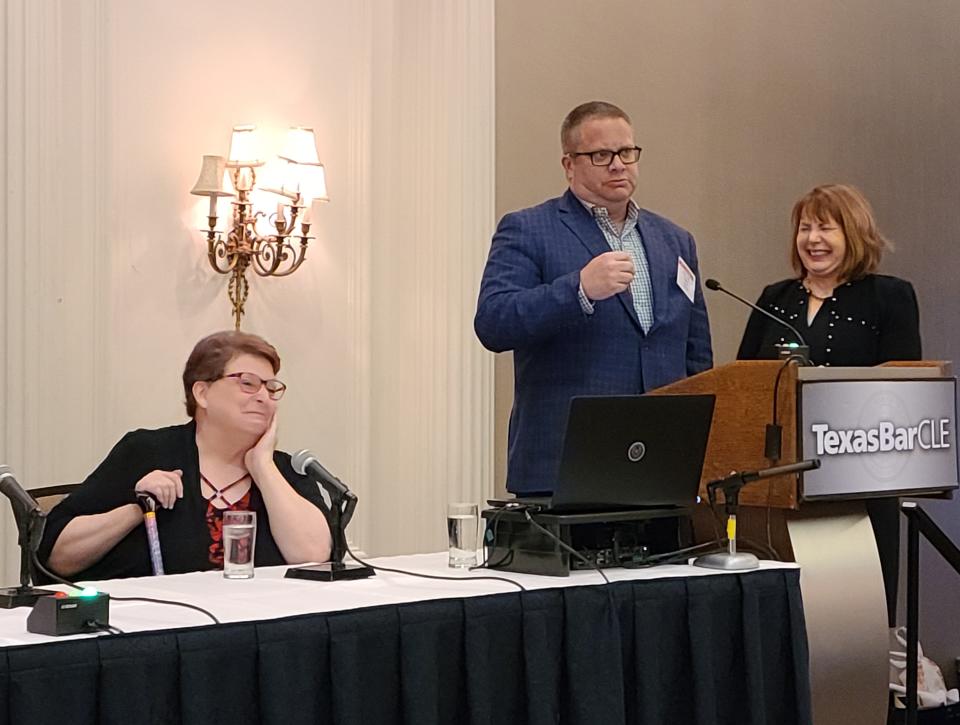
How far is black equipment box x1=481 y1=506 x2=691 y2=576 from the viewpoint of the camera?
8.14 ft

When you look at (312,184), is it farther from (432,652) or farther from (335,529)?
(432,652)

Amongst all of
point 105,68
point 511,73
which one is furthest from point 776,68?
point 105,68

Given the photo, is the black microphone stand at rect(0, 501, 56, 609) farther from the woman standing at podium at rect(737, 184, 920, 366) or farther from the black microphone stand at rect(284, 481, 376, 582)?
the woman standing at podium at rect(737, 184, 920, 366)

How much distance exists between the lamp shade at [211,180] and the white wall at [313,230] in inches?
2.5

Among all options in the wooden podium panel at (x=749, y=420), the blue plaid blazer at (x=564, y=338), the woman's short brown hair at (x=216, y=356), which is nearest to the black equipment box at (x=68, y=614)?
the woman's short brown hair at (x=216, y=356)

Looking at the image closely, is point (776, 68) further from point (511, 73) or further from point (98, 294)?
point (98, 294)

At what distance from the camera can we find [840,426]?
9.45 ft

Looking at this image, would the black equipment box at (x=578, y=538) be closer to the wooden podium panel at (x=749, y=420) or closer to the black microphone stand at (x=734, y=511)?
the black microphone stand at (x=734, y=511)

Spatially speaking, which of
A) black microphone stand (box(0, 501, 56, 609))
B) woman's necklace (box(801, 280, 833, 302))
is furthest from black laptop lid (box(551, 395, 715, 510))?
woman's necklace (box(801, 280, 833, 302))

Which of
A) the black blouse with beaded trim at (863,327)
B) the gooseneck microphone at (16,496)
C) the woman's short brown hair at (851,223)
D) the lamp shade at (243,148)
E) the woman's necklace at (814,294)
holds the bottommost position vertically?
the gooseneck microphone at (16,496)

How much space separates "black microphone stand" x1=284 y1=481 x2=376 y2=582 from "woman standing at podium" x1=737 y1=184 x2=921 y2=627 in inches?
56.6

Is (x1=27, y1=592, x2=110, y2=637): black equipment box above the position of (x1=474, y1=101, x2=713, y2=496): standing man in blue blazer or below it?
below

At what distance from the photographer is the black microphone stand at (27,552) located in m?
2.10

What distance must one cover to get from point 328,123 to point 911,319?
80.7 inches
